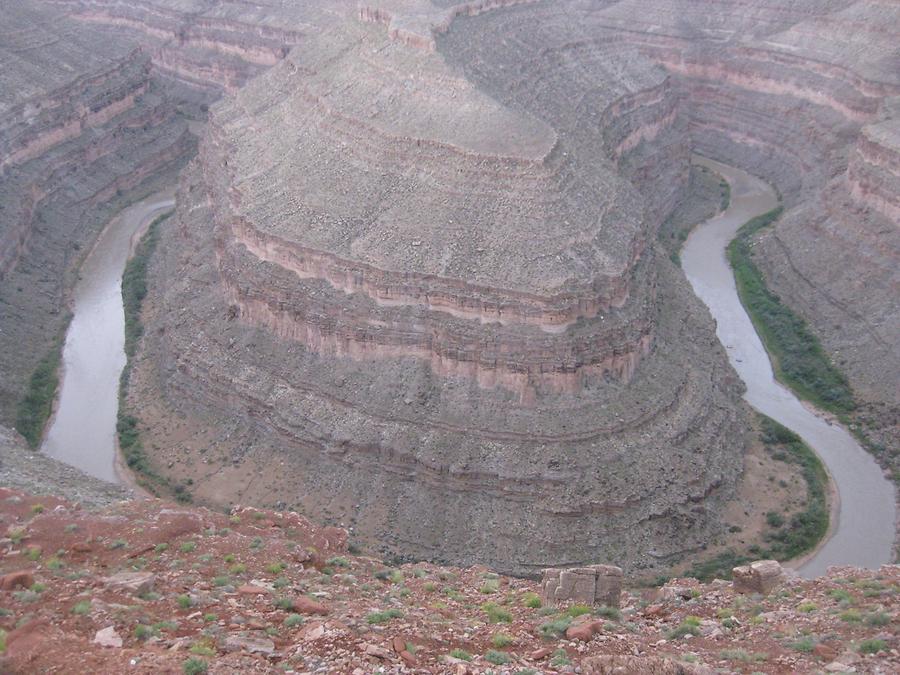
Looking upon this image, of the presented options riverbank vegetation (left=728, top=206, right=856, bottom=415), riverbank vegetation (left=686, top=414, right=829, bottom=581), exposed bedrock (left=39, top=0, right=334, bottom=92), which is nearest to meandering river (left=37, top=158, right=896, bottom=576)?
riverbank vegetation (left=728, top=206, right=856, bottom=415)

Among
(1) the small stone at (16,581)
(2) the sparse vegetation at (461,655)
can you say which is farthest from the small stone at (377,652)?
(1) the small stone at (16,581)

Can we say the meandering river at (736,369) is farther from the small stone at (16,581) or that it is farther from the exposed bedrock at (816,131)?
the small stone at (16,581)

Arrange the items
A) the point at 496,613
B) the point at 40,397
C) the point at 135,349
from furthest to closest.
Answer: the point at 135,349 → the point at 40,397 → the point at 496,613

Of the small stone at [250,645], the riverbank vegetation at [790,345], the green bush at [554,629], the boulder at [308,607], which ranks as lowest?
the small stone at [250,645]

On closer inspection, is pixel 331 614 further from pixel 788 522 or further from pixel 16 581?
pixel 788 522

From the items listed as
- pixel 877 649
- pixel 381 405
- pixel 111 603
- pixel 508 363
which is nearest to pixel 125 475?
pixel 381 405

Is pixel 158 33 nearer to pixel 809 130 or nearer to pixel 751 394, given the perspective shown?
pixel 809 130

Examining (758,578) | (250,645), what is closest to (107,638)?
(250,645)
